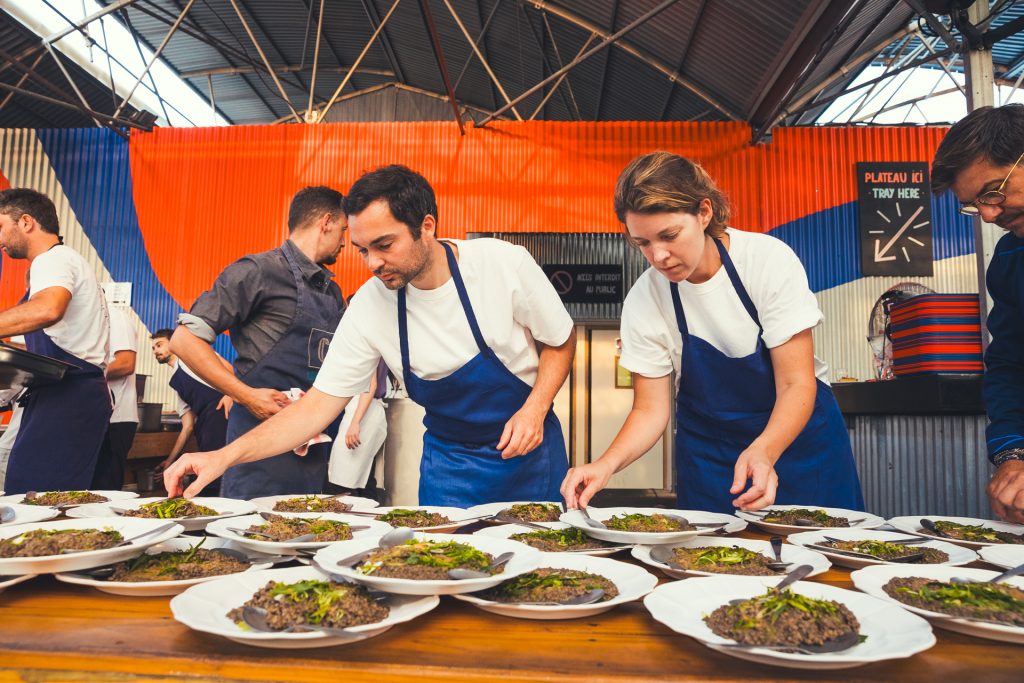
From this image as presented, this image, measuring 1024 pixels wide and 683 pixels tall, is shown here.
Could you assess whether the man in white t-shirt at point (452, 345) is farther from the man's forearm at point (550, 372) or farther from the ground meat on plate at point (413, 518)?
the ground meat on plate at point (413, 518)

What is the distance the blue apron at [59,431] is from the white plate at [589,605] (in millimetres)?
2189

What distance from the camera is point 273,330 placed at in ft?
7.68

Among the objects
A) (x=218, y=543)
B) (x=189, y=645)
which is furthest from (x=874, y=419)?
(x=189, y=645)

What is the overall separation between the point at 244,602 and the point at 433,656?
286 mm

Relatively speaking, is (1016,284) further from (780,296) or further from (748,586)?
(748,586)

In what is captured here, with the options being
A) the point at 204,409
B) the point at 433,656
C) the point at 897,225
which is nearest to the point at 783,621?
the point at 433,656

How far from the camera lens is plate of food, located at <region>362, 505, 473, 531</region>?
4.54ft

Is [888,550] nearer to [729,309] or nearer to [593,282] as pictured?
[729,309]

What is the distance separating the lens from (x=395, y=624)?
0.78 metres

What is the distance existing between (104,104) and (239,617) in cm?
1230

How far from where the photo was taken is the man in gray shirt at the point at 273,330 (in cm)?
219

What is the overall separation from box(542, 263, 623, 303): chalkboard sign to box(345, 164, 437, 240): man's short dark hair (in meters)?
6.50

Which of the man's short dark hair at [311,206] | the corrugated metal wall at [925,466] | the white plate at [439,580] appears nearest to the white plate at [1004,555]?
the white plate at [439,580]

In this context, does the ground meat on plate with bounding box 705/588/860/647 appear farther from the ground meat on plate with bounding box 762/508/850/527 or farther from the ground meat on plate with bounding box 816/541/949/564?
the ground meat on plate with bounding box 762/508/850/527
